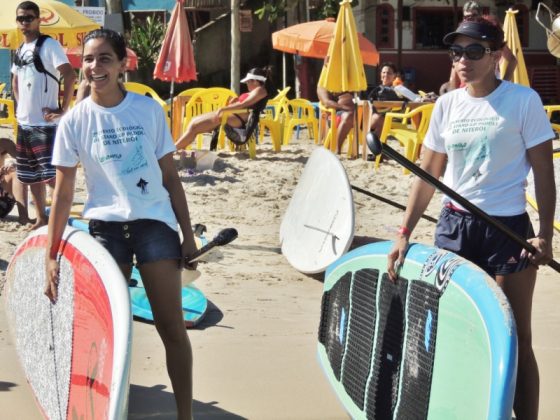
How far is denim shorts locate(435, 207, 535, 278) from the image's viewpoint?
11.2ft

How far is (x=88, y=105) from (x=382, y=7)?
20028mm

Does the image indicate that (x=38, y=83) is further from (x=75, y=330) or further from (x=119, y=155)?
(x=75, y=330)

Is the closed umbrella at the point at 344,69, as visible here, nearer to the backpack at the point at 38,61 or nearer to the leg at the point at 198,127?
the leg at the point at 198,127

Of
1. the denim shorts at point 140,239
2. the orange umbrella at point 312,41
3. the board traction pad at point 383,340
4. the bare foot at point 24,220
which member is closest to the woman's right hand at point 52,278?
the denim shorts at point 140,239

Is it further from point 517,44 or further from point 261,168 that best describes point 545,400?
point 517,44

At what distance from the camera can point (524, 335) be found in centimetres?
347

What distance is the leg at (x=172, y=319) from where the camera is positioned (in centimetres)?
349

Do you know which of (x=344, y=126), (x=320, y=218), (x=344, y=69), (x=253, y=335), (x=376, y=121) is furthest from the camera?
(x=344, y=126)

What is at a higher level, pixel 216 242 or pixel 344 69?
pixel 344 69

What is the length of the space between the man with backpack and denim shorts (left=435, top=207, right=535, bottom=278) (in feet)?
12.9

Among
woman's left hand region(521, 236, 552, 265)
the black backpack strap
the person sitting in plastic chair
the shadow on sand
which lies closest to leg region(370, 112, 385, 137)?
the person sitting in plastic chair

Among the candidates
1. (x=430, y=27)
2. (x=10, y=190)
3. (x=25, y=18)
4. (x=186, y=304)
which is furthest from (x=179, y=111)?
(x=430, y=27)

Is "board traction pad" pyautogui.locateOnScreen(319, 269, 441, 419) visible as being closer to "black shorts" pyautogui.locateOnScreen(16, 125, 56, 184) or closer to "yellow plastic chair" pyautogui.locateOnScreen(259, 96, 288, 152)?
"black shorts" pyautogui.locateOnScreen(16, 125, 56, 184)

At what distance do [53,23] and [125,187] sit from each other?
10355mm
